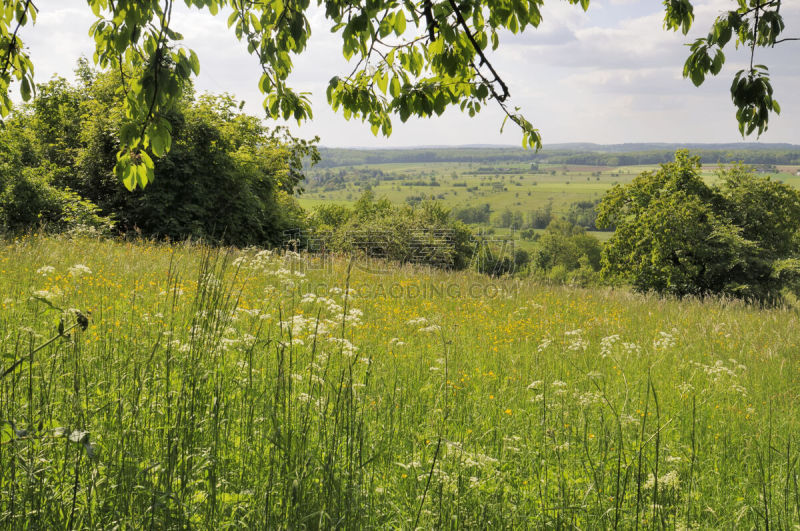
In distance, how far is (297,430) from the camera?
2.93m

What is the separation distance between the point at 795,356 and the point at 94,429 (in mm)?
8125

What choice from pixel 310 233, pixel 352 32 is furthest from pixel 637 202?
pixel 352 32

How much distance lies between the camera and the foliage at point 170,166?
15945 mm

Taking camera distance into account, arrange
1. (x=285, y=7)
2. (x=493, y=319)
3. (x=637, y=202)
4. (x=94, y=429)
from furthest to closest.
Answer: (x=637, y=202), (x=493, y=319), (x=285, y=7), (x=94, y=429)

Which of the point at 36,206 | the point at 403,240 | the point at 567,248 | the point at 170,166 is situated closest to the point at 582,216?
the point at 567,248

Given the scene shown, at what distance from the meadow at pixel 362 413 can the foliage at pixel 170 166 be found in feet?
26.6

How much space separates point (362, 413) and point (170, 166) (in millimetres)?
15781

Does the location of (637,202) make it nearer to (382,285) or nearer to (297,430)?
(382,285)

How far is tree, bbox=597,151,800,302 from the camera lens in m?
23.7

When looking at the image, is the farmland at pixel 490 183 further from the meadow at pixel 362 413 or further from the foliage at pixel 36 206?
the meadow at pixel 362 413

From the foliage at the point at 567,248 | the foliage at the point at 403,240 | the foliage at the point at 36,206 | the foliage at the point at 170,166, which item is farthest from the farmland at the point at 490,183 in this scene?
the foliage at the point at 36,206

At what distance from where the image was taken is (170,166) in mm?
15469

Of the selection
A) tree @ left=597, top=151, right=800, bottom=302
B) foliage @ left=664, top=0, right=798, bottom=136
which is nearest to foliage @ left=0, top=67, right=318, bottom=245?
foliage @ left=664, top=0, right=798, bottom=136

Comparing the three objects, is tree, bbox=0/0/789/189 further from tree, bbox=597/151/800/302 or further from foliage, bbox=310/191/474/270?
tree, bbox=597/151/800/302
